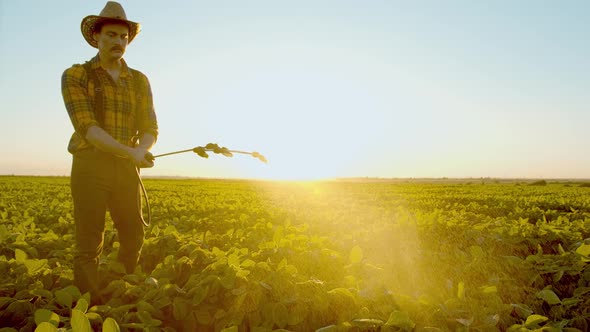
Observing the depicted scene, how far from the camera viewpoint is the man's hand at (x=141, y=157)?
335 centimetres

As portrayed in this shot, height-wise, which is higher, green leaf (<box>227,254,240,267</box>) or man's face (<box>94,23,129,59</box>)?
man's face (<box>94,23,129,59</box>)

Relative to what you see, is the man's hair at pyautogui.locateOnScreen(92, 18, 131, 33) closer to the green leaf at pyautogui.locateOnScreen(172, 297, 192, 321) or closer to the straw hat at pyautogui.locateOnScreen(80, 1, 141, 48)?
the straw hat at pyautogui.locateOnScreen(80, 1, 141, 48)

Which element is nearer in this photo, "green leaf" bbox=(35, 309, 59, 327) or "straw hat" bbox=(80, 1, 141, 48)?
"green leaf" bbox=(35, 309, 59, 327)

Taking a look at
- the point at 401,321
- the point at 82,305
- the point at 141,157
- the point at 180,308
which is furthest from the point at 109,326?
the point at 141,157

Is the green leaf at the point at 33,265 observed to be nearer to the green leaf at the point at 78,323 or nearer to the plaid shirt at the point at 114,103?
the plaid shirt at the point at 114,103

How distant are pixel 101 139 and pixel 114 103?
19.7 inches

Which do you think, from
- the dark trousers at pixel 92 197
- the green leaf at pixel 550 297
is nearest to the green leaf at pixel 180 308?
the dark trousers at pixel 92 197

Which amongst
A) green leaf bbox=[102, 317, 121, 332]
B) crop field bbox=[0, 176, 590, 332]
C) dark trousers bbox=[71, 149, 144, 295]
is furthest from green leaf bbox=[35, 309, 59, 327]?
dark trousers bbox=[71, 149, 144, 295]

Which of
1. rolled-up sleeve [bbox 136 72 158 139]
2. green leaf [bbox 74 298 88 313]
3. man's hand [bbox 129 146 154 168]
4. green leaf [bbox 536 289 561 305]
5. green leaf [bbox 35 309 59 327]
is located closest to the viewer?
green leaf [bbox 35 309 59 327]

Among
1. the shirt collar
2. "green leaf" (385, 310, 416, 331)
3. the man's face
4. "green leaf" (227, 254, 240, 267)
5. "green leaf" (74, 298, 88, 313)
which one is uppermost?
the man's face

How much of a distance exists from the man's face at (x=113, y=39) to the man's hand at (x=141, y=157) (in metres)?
0.85

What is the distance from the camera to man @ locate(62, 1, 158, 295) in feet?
11.0

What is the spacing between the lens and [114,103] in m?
3.63

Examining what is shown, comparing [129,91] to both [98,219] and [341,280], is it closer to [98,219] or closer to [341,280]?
[98,219]
